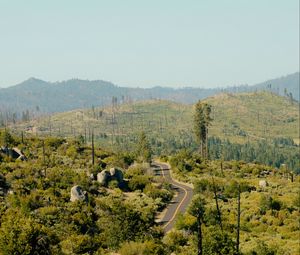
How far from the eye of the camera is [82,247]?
151 ft

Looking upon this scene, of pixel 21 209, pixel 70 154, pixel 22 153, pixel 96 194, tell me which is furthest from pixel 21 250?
pixel 70 154

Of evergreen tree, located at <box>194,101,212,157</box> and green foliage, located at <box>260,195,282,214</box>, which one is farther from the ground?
evergreen tree, located at <box>194,101,212,157</box>

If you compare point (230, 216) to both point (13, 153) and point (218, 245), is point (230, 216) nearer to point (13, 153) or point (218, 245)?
point (218, 245)

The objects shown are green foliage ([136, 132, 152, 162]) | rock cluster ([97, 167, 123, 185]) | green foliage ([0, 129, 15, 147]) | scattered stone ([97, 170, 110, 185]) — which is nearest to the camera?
scattered stone ([97, 170, 110, 185])

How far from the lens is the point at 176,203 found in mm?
71438

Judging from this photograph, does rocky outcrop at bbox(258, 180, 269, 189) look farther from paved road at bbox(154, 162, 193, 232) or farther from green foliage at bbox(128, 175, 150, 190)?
green foliage at bbox(128, 175, 150, 190)

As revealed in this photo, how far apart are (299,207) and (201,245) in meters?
34.0

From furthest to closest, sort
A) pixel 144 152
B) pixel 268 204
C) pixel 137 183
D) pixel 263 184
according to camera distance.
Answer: pixel 144 152 → pixel 263 184 → pixel 137 183 → pixel 268 204

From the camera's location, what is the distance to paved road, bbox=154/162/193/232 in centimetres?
6070

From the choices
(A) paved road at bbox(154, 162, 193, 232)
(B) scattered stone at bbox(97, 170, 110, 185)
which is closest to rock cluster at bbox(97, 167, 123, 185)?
(B) scattered stone at bbox(97, 170, 110, 185)

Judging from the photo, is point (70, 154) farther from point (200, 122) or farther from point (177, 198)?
point (200, 122)

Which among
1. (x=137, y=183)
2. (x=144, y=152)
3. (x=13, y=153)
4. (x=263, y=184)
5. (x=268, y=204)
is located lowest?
(x=263, y=184)

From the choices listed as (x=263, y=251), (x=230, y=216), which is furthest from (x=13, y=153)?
(x=263, y=251)

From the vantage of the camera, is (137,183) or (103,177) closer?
(103,177)
